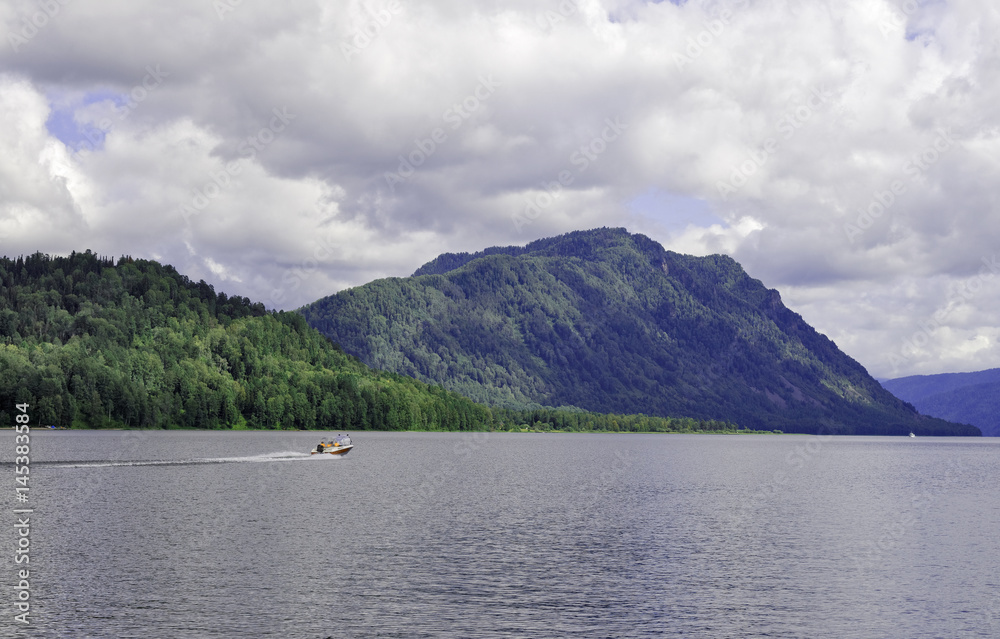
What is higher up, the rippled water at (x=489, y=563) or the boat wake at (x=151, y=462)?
the boat wake at (x=151, y=462)

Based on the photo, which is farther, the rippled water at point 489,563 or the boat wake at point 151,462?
the boat wake at point 151,462

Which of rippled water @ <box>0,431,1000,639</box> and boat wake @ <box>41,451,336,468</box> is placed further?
boat wake @ <box>41,451,336,468</box>

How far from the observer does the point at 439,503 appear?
122m

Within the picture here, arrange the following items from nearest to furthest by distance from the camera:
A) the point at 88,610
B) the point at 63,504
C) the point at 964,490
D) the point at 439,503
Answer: the point at 88,610 → the point at 63,504 → the point at 439,503 → the point at 964,490

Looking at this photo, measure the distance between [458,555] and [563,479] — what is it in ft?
312

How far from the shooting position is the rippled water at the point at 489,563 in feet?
191

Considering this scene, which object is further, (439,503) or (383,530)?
(439,503)

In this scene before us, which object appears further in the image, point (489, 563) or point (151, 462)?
point (151, 462)

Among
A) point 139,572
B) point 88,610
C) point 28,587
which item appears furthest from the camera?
point 139,572

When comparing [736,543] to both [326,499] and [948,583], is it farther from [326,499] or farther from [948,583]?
[326,499]

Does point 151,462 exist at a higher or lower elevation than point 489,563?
higher

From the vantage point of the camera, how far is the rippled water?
2292 inches

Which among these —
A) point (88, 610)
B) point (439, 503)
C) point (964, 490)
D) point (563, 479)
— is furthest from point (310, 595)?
point (964, 490)

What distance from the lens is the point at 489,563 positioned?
252ft
